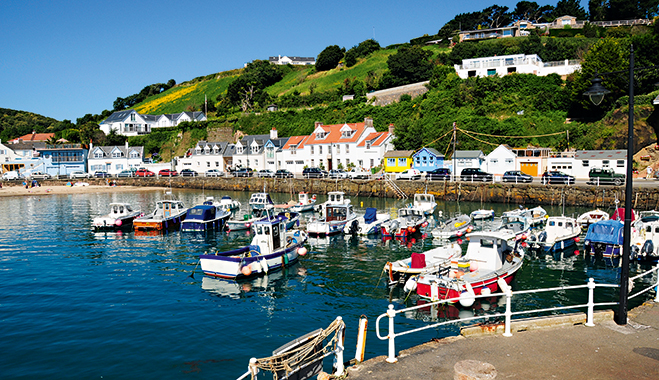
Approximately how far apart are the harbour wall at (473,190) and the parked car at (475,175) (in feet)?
Answer: 7.24

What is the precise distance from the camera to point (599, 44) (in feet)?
253

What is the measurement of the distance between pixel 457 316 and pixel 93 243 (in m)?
32.4

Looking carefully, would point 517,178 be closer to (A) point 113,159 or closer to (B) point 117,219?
(B) point 117,219

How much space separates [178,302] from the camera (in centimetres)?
2244

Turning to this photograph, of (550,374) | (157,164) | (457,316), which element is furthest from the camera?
(157,164)

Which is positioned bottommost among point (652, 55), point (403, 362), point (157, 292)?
point (157, 292)

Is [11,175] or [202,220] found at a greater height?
[11,175]

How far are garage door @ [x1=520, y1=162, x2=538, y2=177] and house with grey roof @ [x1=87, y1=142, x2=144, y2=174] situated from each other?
88.8 m

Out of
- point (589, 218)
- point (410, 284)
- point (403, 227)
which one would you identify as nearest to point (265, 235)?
point (410, 284)

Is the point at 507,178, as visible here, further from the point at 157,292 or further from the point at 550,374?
the point at 550,374

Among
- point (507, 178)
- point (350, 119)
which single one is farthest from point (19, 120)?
point (507, 178)

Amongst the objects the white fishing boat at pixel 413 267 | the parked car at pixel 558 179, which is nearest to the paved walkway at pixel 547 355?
the white fishing boat at pixel 413 267

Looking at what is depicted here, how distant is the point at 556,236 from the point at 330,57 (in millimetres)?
130705

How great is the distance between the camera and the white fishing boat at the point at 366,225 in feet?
127
